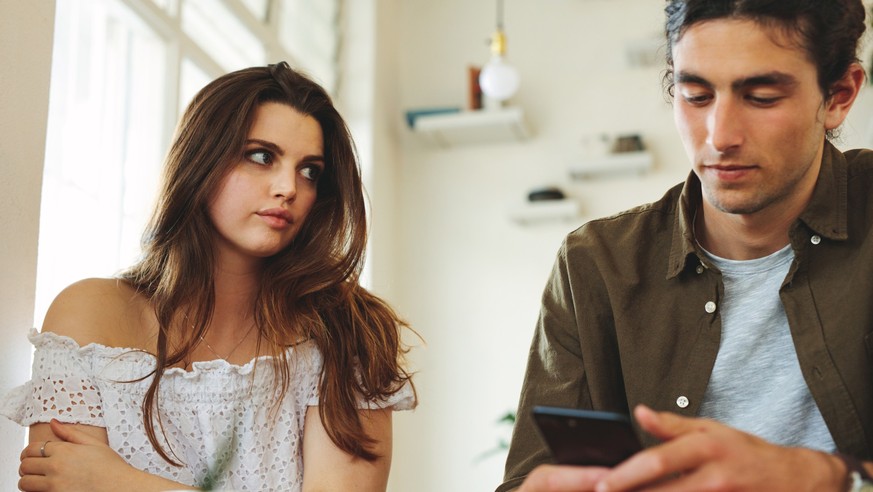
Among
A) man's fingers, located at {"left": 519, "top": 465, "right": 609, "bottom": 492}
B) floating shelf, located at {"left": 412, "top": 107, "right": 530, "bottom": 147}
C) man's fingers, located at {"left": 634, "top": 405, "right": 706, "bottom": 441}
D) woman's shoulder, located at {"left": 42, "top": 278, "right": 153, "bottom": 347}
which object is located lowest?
man's fingers, located at {"left": 519, "top": 465, "right": 609, "bottom": 492}

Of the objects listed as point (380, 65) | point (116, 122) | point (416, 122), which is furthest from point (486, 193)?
point (116, 122)

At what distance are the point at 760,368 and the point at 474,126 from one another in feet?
9.56

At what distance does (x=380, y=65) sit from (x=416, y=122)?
1.18ft

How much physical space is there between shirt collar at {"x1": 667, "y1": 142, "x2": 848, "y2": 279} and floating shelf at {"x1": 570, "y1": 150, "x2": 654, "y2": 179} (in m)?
2.46

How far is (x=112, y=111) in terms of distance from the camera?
2775mm

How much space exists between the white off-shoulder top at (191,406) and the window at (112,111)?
61cm

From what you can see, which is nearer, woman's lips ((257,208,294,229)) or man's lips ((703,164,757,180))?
man's lips ((703,164,757,180))

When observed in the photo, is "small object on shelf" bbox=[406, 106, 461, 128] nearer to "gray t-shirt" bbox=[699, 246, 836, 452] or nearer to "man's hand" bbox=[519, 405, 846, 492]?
"gray t-shirt" bbox=[699, 246, 836, 452]

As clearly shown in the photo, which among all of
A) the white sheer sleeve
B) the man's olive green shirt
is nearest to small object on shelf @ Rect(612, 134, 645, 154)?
the man's olive green shirt

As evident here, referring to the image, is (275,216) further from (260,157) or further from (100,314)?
(100,314)

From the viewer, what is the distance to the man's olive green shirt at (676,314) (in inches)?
56.2

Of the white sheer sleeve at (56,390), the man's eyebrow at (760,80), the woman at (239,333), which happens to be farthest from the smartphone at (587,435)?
the white sheer sleeve at (56,390)

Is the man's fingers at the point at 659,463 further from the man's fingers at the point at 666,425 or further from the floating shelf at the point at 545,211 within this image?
the floating shelf at the point at 545,211

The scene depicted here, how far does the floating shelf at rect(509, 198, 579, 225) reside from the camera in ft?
13.6
